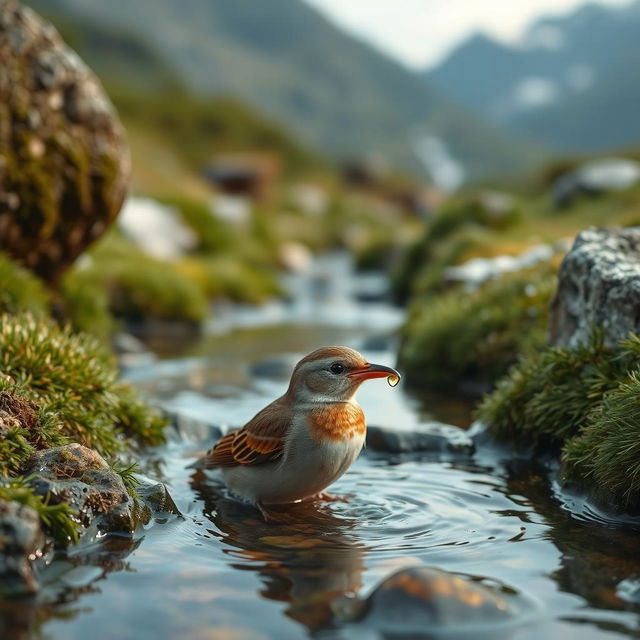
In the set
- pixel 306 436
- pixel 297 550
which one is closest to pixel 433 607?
pixel 297 550

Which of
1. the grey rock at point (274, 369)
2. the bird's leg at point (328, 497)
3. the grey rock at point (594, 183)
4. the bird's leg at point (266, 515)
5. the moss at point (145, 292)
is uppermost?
the grey rock at point (594, 183)

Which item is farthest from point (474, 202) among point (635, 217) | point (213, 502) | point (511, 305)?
point (213, 502)

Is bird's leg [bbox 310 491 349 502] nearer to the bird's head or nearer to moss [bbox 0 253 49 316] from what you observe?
the bird's head

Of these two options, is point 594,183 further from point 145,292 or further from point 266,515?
point 266,515

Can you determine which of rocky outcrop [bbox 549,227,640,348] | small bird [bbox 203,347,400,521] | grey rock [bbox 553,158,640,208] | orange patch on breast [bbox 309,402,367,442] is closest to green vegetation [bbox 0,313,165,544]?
small bird [bbox 203,347,400,521]

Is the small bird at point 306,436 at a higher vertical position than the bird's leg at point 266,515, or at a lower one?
higher

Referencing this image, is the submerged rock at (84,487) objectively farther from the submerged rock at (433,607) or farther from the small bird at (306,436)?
the submerged rock at (433,607)

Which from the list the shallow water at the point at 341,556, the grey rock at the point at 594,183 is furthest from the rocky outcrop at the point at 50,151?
the grey rock at the point at 594,183
